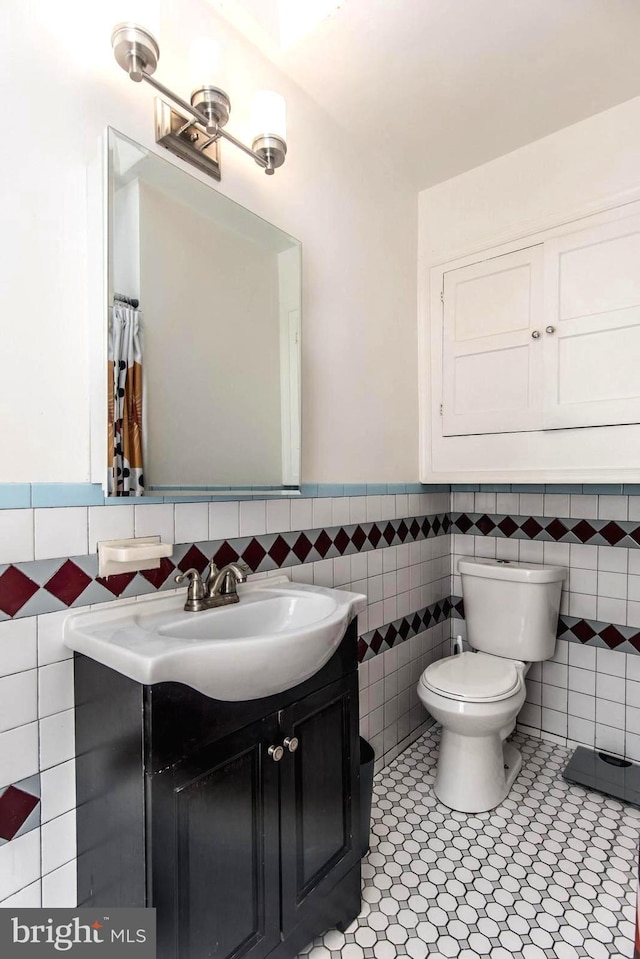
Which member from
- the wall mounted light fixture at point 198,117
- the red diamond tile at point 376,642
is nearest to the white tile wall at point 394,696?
the red diamond tile at point 376,642

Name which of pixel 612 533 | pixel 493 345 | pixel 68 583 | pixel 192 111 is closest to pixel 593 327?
pixel 493 345

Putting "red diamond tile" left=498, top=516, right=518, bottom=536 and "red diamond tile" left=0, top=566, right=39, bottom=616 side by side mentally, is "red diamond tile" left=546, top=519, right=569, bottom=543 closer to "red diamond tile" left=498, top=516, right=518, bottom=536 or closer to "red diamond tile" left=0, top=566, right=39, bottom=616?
"red diamond tile" left=498, top=516, right=518, bottom=536

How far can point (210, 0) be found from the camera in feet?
4.27

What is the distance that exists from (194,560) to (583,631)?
1.69 meters

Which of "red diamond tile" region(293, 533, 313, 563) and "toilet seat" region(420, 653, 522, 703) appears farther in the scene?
"toilet seat" region(420, 653, 522, 703)

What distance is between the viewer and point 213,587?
4.00ft

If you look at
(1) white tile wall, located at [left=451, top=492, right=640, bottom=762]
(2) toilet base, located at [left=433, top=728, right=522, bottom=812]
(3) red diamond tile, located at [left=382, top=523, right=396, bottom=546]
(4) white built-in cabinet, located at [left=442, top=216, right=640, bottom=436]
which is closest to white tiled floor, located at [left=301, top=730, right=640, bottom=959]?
(2) toilet base, located at [left=433, top=728, right=522, bottom=812]

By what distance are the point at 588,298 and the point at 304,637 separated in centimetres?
155

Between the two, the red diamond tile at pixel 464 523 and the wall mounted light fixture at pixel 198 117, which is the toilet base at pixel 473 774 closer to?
the red diamond tile at pixel 464 523

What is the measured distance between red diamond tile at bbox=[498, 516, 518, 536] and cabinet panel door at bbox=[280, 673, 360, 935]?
50.6 inches

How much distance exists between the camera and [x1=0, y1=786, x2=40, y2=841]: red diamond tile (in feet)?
3.03

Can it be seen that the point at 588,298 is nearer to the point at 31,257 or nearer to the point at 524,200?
the point at 524,200

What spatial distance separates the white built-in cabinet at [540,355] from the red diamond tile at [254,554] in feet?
3.32

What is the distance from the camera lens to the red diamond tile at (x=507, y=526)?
89.4 inches
